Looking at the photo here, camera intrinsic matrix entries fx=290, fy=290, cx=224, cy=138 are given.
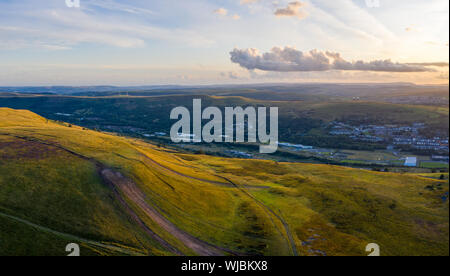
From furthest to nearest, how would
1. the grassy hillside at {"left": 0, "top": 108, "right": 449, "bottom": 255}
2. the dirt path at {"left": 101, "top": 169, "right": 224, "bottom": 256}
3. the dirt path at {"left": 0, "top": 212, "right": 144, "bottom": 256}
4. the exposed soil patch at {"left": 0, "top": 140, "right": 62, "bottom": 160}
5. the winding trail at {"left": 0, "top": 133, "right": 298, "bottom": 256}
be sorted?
the exposed soil patch at {"left": 0, "top": 140, "right": 62, "bottom": 160}, the dirt path at {"left": 101, "top": 169, "right": 224, "bottom": 256}, the winding trail at {"left": 0, "top": 133, "right": 298, "bottom": 256}, the grassy hillside at {"left": 0, "top": 108, "right": 449, "bottom": 255}, the dirt path at {"left": 0, "top": 212, "right": 144, "bottom": 256}

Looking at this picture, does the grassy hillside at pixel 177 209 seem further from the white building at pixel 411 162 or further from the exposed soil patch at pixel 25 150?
the white building at pixel 411 162

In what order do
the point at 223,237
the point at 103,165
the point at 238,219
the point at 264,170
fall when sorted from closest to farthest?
the point at 223,237, the point at 238,219, the point at 103,165, the point at 264,170

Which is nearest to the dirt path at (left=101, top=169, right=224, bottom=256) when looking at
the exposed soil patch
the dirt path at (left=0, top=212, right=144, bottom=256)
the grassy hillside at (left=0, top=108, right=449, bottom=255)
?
the grassy hillside at (left=0, top=108, right=449, bottom=255)

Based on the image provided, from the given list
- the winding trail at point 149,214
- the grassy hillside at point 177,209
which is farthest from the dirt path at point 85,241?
the winding trail at point 149,214

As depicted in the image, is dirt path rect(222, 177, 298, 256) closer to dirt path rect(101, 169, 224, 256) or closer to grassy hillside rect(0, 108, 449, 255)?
grassy hillside rect(0, 108, 449, 255)

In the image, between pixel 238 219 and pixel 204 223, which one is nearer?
pixel 204 223

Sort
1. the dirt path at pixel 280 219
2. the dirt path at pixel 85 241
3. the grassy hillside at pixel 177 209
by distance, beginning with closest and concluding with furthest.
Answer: the dirt path at pixel 85 241
the grassy hillside at pixel 177 209
the dirt path at pixel 280 219
